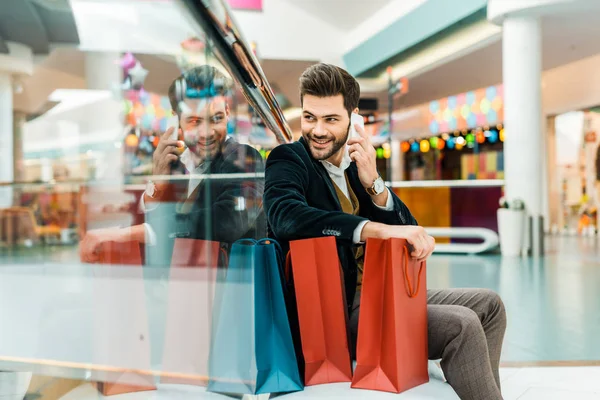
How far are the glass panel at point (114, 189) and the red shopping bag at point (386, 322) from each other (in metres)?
0.27

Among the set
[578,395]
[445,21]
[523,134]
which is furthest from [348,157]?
[445,21]

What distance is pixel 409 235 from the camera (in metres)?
1.23

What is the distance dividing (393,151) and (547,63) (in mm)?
3382

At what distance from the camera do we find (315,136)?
1.50 m

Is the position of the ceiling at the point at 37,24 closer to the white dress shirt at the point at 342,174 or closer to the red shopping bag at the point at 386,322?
the red shopping bag at the point at 386,322

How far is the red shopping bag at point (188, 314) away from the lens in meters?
1.03

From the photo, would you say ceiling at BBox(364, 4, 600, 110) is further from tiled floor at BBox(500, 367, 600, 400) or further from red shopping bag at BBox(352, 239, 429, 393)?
red shopping bag at BBox(352, 239, 429, 393)

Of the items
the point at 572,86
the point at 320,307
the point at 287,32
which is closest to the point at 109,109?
the point at 320,307

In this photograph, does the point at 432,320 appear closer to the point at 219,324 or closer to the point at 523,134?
the point at 219,324

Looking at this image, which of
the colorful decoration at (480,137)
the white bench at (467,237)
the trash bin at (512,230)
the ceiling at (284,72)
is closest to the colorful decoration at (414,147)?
the colorful decoration at (480,137)

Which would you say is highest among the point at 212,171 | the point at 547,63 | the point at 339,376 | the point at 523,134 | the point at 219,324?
the point at 547,63

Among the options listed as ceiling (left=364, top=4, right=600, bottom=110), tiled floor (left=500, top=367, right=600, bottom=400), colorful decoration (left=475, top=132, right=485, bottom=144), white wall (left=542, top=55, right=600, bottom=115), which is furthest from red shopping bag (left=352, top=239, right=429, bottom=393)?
white wall (left=542, top=55, right=600, bottom=115)

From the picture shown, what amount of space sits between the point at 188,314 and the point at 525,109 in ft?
24.5

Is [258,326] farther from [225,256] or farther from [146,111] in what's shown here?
[146,111]
